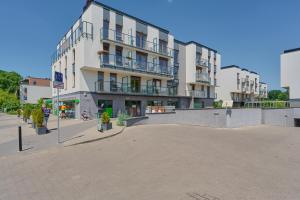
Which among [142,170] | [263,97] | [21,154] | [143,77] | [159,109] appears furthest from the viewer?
[263,97]

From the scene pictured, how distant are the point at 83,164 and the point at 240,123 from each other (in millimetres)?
16954

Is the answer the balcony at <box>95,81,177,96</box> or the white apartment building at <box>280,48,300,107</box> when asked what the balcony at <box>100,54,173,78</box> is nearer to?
the balcony at <box>95,81,177,96</box>

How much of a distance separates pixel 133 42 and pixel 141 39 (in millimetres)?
2034

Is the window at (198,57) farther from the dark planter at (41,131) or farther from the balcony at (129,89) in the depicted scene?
the dark planter at (41,131)

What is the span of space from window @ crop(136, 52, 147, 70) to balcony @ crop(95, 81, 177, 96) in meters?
2.79

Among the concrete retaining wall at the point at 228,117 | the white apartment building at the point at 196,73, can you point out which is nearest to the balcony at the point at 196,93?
the white apartment building at the point at 196,73

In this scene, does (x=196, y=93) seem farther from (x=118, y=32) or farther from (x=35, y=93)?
(x=35, y=93)

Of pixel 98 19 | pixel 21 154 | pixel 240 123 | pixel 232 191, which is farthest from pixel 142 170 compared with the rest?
pixel 98 19

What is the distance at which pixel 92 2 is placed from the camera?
2089 centimetres

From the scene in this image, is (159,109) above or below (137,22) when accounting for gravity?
below

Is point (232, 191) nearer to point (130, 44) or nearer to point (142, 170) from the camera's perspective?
point (142, 170)

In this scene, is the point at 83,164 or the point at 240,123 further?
the point at 240,123

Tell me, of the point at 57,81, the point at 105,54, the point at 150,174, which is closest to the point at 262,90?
the point at 105,54

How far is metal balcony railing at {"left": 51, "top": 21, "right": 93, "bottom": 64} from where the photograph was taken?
823 inches
